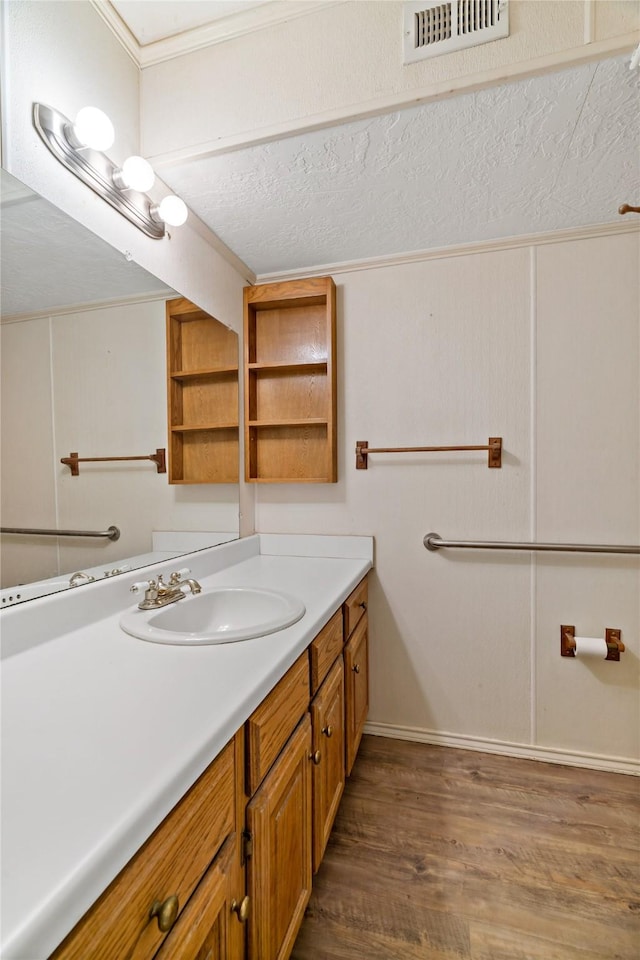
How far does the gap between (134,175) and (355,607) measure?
1.52 meters

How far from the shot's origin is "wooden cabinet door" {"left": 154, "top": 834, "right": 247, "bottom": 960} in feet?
1.74

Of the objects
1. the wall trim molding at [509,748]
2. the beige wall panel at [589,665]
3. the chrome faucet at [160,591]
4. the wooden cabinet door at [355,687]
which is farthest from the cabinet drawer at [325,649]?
the beige wall panel at [589,665]

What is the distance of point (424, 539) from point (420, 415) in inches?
21.2

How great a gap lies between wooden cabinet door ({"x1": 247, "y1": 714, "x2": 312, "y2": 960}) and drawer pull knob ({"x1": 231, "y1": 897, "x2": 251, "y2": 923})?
20 mm

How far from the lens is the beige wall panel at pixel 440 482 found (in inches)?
67.9

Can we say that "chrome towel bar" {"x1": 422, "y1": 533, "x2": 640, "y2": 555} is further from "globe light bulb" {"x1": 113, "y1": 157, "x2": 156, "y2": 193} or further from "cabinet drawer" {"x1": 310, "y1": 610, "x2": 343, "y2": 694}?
"globe light bulb" {"x1": 113, "y1": 157, "x2": 156, "y2": 193}

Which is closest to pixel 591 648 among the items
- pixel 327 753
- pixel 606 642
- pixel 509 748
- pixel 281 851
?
pixel 606 642

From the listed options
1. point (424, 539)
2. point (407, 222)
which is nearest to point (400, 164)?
point (407, 222)

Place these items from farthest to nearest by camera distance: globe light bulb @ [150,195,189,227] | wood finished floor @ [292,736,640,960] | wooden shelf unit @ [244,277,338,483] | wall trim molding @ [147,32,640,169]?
1. wooden shelf unit @ [244,277,338,483]
2. globe light bulb @ [150,195,189,227]
3. wood finished floor @ [292,736,640,960]
4. wall trim molding @ [147,32,640,169]

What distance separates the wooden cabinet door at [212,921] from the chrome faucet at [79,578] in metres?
0.65

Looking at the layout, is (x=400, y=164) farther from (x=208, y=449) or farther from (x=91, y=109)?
(x=208, y=449)

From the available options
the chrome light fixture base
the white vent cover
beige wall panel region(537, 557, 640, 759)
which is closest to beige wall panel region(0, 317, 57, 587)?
the chrome light fixture base

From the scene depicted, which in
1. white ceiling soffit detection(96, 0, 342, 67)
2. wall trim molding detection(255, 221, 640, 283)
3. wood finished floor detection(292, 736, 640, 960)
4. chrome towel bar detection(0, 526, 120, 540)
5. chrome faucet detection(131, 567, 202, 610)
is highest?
white ceiling soffit detection(96, 0, 342, 67)

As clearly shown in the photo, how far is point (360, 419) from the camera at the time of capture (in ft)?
6.20
